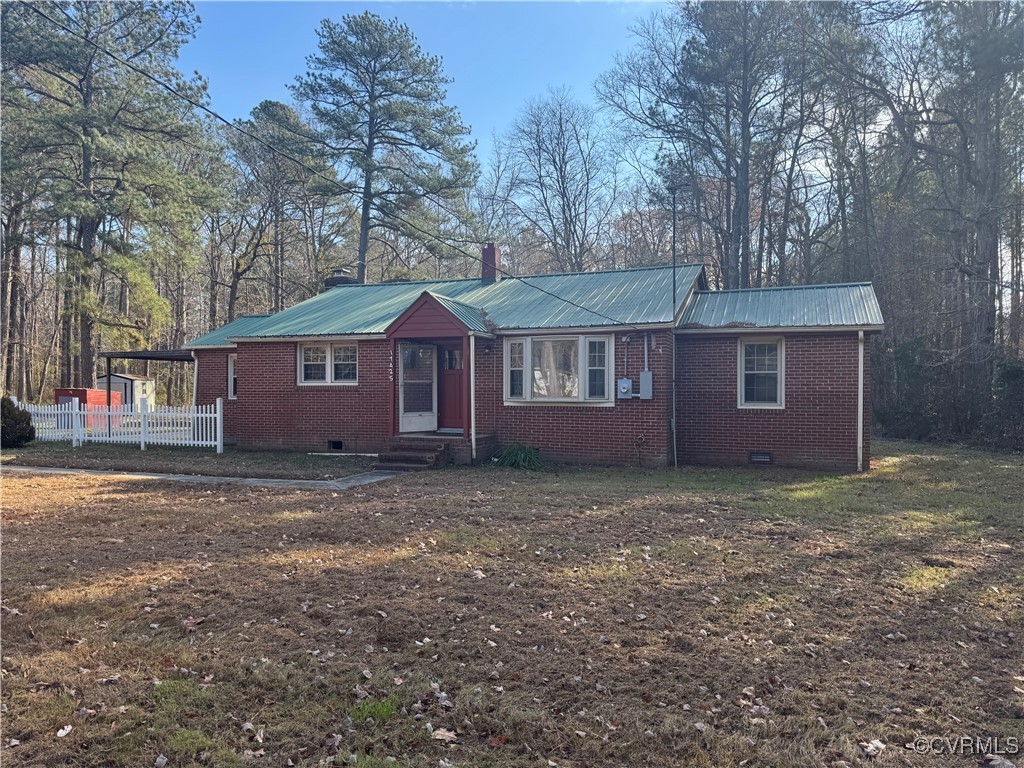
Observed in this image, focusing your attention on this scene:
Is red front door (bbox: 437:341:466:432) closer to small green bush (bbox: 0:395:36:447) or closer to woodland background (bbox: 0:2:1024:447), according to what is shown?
woodland background (bbox: 0:2:1024:447)

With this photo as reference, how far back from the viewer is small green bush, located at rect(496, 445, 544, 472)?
13414 millimetres

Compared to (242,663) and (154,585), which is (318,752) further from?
(154,585)

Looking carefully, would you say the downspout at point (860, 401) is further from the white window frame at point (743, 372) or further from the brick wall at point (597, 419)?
the brick wall at point (597, 419)

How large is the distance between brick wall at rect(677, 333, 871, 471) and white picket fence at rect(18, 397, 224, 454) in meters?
10.7

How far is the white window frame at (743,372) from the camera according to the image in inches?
523

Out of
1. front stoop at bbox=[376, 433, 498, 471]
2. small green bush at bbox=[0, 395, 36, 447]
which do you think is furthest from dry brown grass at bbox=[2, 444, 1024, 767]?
small green bush at bbox=[0, 395, 36, 447]

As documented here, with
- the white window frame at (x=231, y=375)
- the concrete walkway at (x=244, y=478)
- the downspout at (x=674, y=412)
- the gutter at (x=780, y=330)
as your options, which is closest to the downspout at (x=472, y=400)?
the concrete walkway at (x=244, y=478)

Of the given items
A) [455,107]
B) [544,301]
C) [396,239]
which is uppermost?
[455,107]

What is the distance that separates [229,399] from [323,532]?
11127 millimetres

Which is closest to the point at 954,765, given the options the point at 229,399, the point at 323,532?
the point at 323,532

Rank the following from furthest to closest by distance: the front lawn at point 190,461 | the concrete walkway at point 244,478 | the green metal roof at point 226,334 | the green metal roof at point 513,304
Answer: the green metal roof at point 226,334 → the green metal roof at point 513,304 → the front lawn at point 190,461 → the concrete walkway at point 244,478

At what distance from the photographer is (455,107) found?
27.4 m

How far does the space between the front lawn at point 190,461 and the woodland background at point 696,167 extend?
707 cm

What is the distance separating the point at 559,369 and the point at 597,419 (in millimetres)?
1351
